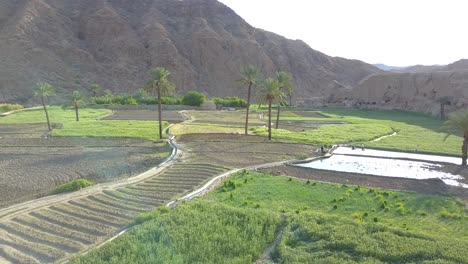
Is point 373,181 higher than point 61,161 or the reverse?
the reverse

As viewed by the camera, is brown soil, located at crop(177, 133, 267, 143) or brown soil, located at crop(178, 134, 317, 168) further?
brown soil, located at crop(177, 133, 267, 143)

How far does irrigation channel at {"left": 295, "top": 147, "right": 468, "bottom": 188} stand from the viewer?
2931cm

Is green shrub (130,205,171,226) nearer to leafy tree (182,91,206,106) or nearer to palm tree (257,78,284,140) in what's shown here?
palm tree (257,78,284,140)

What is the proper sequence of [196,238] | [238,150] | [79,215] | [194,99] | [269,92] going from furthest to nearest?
[194,99] → [269,92] → [238,150] → [79,215] → [196,238]

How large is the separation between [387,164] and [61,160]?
2685 cm

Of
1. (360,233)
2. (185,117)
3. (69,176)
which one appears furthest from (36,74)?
(360,233)

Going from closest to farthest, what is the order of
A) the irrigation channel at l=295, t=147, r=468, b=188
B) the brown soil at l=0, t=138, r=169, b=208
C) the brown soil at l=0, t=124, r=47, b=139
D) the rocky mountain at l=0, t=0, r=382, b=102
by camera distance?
the brown soil at l=0, t=138, r=169, b=208 < the irrigation channel at l=295, t=147, r=468, b=188 < the brown soil at l=0, t=124, r=47, b=139 < the rocky mountain at l=0, t=0, r=382, b=102

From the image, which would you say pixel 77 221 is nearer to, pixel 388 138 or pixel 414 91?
pixel 388 138

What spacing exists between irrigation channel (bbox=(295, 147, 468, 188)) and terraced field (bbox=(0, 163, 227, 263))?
39.8ft

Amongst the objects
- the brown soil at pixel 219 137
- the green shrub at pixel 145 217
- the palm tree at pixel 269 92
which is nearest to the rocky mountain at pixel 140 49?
the brown soil at pixel 219 137

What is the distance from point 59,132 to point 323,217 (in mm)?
39132

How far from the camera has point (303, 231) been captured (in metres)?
16.4

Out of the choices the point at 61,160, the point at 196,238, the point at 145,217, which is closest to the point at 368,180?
the point at 196,238

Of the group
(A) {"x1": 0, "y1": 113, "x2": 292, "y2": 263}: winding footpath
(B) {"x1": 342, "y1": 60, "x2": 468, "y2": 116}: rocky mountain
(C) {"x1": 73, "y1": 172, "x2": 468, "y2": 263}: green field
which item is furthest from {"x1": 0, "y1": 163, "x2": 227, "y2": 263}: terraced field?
(B) {"x1": 342, "y1": 60, "x2": 468, "y2": 116}: rocky mountain
